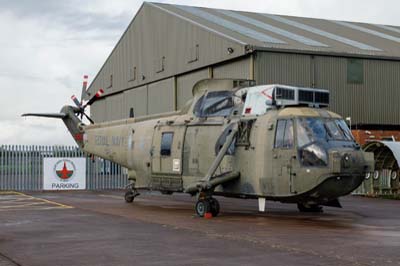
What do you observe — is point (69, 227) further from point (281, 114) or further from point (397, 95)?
point (397, 95)

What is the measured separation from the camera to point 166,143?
20.2 m

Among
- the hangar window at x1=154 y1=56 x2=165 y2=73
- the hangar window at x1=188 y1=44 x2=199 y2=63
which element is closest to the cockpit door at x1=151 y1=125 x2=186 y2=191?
the hangar window at x1=188 y1=44 x2=199 y2=63

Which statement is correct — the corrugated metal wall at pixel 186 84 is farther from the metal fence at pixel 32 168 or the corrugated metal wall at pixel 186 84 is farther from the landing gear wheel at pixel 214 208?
the landing gear wheel at pixel 214 208

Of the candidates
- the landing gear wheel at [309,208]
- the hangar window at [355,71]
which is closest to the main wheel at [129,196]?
the landing gear wheel at [309,208]

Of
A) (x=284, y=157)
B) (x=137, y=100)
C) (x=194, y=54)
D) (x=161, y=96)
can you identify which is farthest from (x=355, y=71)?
(x=284, y=157)

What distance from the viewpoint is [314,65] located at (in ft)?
112

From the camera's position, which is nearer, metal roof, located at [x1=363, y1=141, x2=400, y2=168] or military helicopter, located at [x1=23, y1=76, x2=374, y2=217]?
military helicopter, located at [x1=23, y1=76, x2=374, y2=217]

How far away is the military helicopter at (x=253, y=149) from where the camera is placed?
1586 centimetres

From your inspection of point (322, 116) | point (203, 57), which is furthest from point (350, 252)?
point (203, 57)

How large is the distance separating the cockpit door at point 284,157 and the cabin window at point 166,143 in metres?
4.63

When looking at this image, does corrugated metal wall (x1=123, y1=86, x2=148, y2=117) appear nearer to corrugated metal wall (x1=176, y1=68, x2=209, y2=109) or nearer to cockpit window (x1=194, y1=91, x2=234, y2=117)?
corrugated metal wall (x1=176, y1=68, x2=209, y2=109)

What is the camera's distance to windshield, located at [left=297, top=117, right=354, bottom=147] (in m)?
16.0

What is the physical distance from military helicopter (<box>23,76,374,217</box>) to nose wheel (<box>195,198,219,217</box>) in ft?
0.09

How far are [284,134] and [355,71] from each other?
67.9 feet
